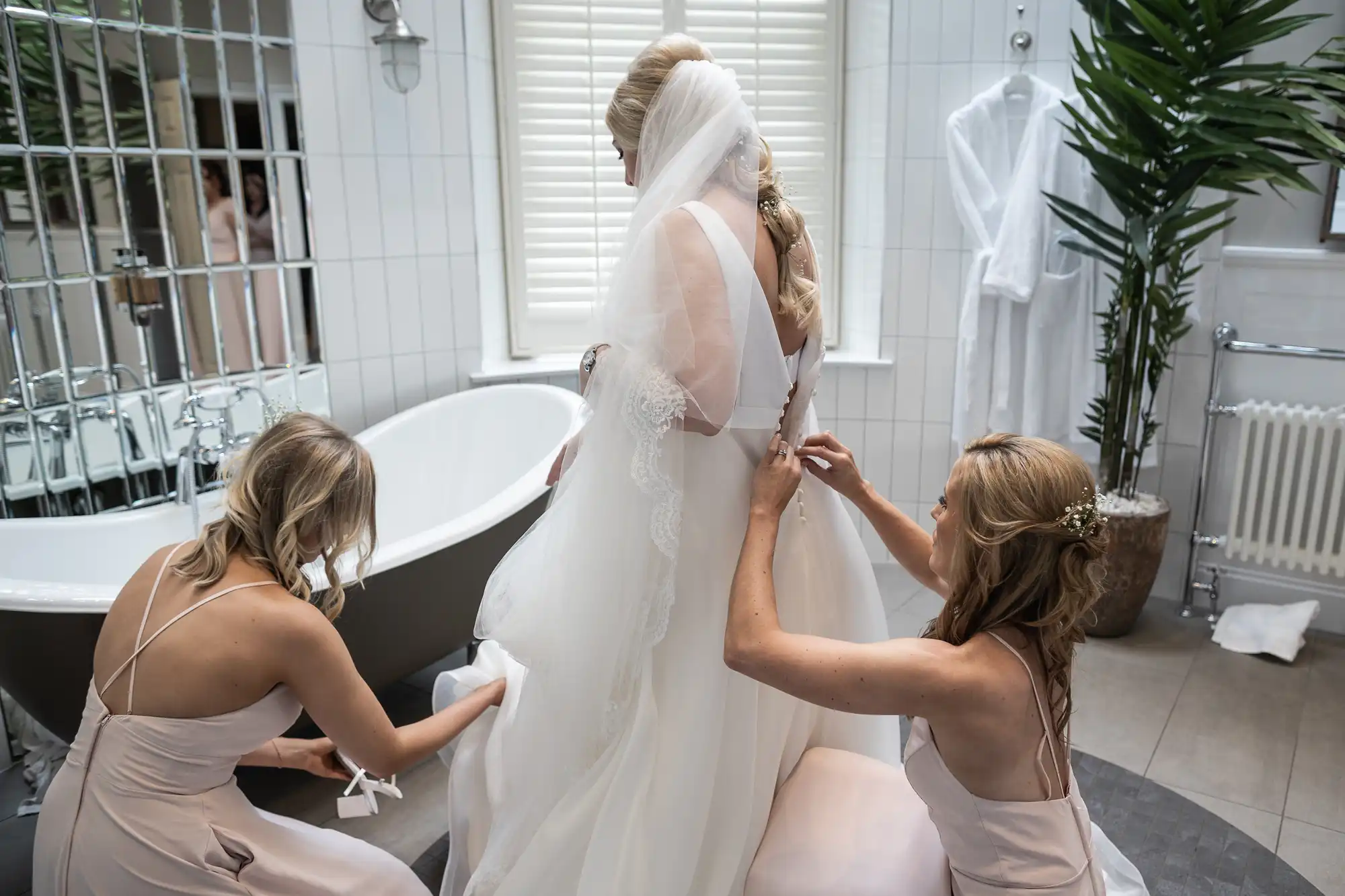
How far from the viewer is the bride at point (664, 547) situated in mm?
1523

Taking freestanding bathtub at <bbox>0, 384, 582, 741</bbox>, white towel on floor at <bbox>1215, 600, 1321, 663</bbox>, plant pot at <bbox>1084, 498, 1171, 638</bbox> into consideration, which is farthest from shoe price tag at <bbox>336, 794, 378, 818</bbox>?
white towel on floor at <bbox>1215, 600, 1321, 663</bbox>

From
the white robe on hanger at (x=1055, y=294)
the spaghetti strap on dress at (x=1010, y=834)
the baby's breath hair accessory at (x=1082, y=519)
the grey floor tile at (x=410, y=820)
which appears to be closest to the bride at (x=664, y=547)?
the spaghetti strap on dress at (x=1010, y=834)

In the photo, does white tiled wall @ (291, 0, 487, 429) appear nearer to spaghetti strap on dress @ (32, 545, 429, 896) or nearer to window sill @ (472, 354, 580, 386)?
window sill @ (472, 354, 580, 386)

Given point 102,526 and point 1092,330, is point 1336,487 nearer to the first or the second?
point 1092,330

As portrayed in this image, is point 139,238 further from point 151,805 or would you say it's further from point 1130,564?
point 1130,564

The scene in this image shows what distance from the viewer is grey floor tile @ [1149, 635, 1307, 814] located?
8.34ft

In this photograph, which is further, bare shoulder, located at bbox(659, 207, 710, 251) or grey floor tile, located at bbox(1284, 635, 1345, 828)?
grey floor tile, located at bbox(1284, 635, 1345, 828)

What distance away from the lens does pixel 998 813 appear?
4.36 ft

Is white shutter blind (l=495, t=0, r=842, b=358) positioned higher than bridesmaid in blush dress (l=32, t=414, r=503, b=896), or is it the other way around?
white shutter blind (l=495, t=0, r=842, b=358)

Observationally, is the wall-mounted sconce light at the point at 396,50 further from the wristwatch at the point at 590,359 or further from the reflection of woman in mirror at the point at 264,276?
the wristwatch at the point at 590,359

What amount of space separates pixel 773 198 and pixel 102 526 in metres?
2.07

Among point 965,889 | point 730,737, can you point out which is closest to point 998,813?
point 965,889

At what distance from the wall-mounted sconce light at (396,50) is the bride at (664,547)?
78.5 inches

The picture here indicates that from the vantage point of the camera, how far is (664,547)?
1542 mm
